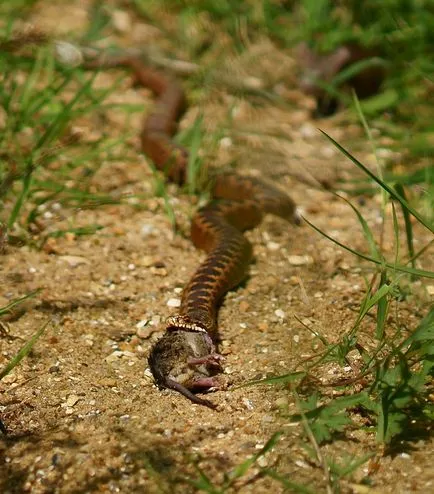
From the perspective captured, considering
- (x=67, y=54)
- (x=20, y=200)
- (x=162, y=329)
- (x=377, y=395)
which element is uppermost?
(x=377, y=395)

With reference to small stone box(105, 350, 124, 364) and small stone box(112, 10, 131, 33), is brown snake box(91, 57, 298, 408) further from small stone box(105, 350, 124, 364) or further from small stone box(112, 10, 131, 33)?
small stone box(112, 10, 131, 33)

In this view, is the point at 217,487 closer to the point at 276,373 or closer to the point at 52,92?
the point at 276,373

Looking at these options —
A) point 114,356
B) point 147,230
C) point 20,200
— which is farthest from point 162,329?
point 20,200

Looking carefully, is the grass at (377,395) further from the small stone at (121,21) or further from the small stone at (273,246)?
the small stone at (121,21)

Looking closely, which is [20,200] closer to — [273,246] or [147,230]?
[147,230]

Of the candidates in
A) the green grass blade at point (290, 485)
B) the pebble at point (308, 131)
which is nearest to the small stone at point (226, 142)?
the pebble at point (308, 131)

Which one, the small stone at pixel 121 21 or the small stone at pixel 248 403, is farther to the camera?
the small stone at pixel 121 21

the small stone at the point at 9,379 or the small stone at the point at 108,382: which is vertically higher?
the small stone at the point at 108,382
